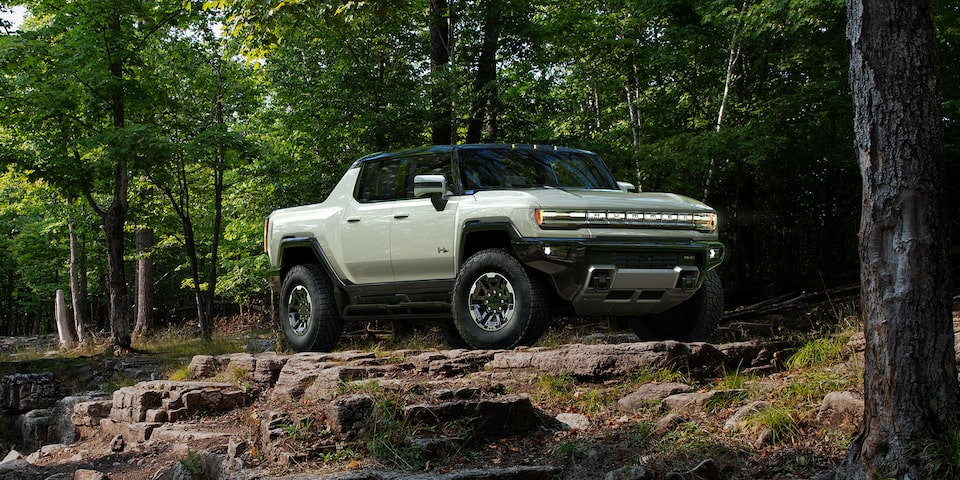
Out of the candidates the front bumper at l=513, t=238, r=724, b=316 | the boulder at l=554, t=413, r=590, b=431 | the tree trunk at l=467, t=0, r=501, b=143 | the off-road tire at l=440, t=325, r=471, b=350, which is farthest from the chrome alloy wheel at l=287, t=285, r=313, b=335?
the tree trunk at l=467, t=0, r=501, b=143

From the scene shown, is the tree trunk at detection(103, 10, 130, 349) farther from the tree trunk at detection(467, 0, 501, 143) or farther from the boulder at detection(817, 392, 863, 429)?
the boulder at detection(817, 392, 863, 429)

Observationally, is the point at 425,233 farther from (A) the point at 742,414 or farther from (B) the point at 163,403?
(A) the point at 742,414

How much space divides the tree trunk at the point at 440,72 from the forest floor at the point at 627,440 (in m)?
8.53

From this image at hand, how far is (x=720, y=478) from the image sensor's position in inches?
201

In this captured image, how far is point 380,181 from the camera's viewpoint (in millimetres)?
9711

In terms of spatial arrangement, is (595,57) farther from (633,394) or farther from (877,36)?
(877,36)

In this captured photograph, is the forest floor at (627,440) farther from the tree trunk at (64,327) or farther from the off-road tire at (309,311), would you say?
the tree trunk at (64,327)

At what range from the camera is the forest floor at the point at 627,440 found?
5.37m

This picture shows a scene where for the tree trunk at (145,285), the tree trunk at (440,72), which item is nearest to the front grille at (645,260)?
the tree trunk at (440,72)

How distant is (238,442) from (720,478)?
130 inches

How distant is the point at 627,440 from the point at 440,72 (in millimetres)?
10872

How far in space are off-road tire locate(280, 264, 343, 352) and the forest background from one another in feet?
16.6

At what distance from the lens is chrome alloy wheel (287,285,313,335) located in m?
10.1

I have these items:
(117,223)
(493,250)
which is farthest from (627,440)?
(117,223)
